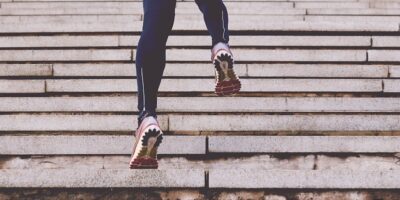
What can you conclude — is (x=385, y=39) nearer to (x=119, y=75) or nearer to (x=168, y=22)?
(x=119, y=75)

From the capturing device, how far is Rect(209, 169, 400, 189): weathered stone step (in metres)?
2.11

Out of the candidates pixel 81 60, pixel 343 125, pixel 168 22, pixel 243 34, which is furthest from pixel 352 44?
pixel 168 22

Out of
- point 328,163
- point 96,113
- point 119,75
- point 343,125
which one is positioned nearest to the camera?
point 328,163

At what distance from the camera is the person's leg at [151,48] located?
75.0 inches

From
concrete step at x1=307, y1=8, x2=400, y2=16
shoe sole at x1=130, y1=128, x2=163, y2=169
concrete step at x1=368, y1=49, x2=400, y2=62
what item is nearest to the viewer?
shoe sole at x1=130, y1=128, x2=163, y2=169

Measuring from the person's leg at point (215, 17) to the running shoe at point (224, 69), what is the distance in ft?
0.15

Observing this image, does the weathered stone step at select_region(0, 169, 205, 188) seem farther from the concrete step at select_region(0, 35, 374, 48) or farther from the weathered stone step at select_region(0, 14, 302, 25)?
the weathered stone step at select_region(0, 14, 302, 25)

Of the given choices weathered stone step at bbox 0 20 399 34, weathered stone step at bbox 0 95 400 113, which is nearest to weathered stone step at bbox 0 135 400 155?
weathered stone step at bbox 0 95 400 113

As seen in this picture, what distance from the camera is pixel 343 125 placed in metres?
2.65

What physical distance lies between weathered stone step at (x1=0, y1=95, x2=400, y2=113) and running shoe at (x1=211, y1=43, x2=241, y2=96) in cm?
69

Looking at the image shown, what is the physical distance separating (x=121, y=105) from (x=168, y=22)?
113 cm

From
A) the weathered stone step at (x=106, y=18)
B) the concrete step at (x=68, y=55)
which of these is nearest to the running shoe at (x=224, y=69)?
the concrete step at (x=68, y=55)

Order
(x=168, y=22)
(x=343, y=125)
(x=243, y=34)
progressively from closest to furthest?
(x=168, y=22), (x=343, y=125), (x=243, y=34)

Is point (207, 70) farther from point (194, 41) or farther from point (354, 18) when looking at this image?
point (354, 18)
